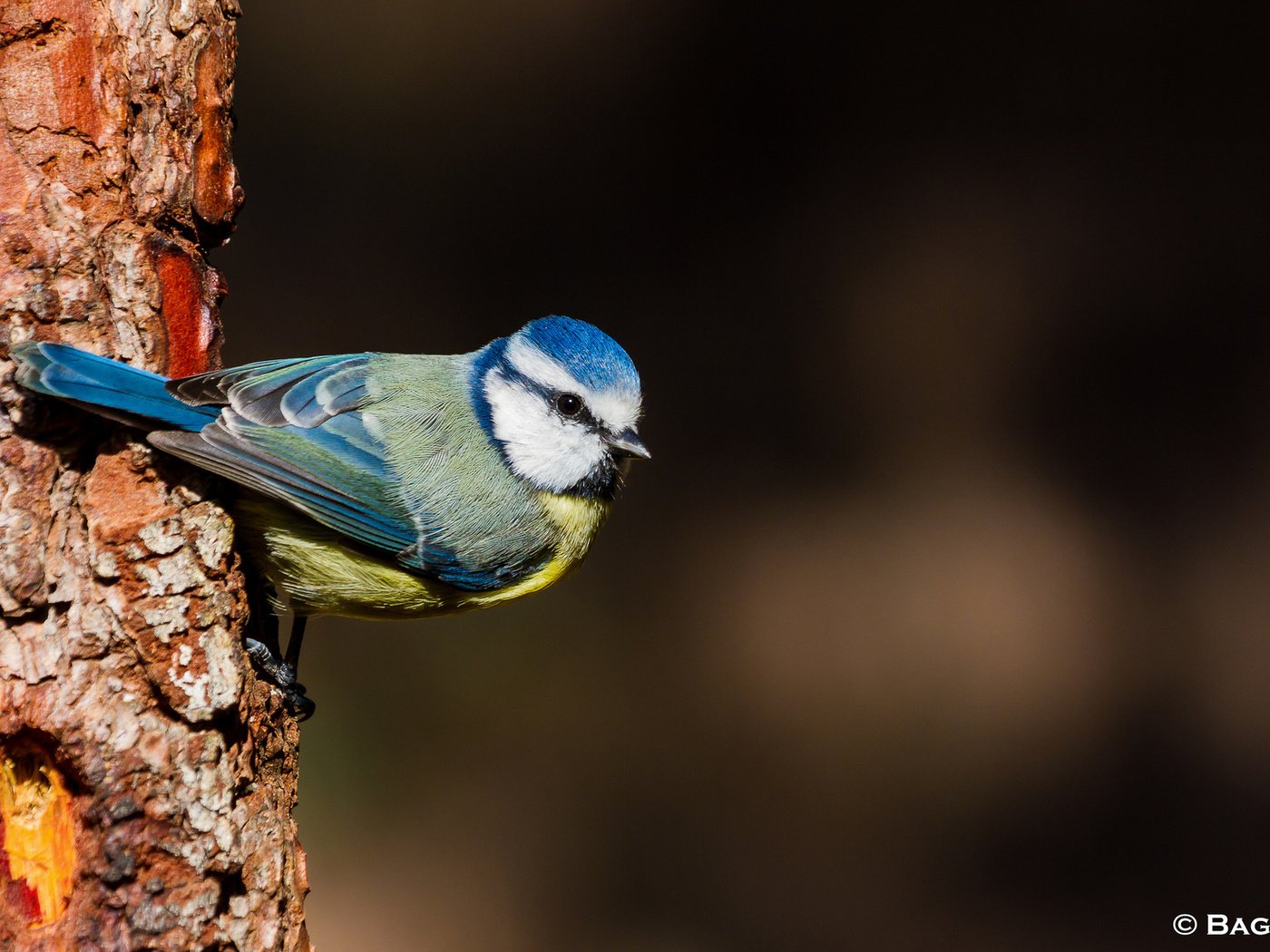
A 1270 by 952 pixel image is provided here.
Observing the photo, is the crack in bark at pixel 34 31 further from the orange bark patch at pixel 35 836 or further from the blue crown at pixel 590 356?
the orange bark patch at pixel 35 836

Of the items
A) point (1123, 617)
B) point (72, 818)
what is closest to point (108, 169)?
point (72, 818)

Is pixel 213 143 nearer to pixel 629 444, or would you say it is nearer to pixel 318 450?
pixel 318 450

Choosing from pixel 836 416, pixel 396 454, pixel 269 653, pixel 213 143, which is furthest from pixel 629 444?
pixel 836 416

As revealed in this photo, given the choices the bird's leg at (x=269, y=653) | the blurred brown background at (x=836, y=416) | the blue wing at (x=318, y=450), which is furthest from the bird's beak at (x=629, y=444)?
the blurred brown background at (x=836, y=416)

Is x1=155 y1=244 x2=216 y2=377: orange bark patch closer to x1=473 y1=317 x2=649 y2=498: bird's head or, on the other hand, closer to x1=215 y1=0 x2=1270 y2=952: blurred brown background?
x1=473 y1=317 x2=649 y2=498: bird's head

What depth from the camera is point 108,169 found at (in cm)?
187

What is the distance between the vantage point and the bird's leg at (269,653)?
2.01 meters

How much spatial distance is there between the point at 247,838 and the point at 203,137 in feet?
3.70

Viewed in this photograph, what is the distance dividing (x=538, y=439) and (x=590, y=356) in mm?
187

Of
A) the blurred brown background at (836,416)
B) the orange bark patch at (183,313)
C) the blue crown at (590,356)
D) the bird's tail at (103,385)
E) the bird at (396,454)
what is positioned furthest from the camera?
the blurred brown background at (836,416)

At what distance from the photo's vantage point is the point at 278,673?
2047mm

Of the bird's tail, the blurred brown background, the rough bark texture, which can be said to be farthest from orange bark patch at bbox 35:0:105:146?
the blurred brown background

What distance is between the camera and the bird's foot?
201cm

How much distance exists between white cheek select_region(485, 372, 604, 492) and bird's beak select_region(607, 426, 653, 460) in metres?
0.03
